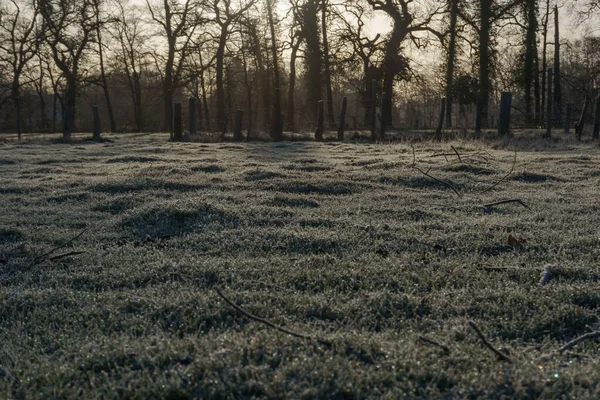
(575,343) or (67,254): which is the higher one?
(67,254)

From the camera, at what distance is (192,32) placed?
35.3 m

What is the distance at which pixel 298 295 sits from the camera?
9.42 ft

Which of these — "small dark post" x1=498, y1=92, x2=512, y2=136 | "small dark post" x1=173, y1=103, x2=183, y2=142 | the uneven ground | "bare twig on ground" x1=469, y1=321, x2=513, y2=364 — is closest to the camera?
the uneven ground

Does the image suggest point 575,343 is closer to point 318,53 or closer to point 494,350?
point 494,350

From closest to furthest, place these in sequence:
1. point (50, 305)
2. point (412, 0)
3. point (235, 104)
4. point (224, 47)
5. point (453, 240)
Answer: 1. point (50, 305)
2. point (453, 240)
3. point (412, 0)
4. point (224, 47)
5. point (235, 104)

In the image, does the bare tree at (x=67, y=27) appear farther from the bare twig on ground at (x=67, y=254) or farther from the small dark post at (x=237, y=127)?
the bare twig on ground at (x=67, y=254)

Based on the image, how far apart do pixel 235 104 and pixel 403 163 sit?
137 feet

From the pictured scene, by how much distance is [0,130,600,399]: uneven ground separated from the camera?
1.97m

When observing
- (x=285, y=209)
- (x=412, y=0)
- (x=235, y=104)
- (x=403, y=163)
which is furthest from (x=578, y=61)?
(x=285, y=209)

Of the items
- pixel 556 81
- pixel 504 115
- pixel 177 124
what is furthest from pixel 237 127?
pixel 556 81

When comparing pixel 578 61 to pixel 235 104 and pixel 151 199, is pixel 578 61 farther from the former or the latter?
pixel 151 199

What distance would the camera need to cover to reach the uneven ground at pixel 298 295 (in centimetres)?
197

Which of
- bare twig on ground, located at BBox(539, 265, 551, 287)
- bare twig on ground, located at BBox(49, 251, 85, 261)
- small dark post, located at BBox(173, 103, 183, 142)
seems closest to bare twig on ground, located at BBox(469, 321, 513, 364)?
bare twig on ground, located at BBox(539, 265, 551, 287)

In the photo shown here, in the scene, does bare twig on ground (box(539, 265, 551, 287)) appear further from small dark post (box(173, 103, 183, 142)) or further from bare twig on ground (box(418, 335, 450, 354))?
small dark post (box(173, 103, 183, 142))
